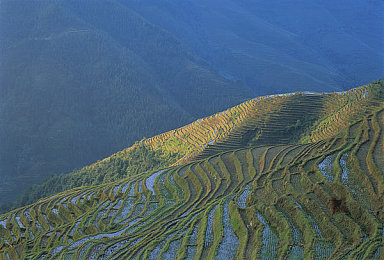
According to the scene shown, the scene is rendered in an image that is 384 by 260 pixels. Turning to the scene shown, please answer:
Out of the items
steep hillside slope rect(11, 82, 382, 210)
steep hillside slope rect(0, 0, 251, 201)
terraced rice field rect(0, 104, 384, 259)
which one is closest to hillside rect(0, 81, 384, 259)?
terraced rice field rect(0, 104, 384, 259)

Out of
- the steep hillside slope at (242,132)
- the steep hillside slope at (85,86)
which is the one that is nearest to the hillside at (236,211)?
the steep hillside slope at (242,132)

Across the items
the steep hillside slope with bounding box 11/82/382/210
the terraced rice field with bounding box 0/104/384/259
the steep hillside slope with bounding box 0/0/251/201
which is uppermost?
the steep hillside slope with bounding box 0/0/251/201

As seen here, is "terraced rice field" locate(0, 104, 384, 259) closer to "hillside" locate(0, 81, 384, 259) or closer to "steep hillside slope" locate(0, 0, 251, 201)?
"hillside" locate(0, 81, 384, 259)

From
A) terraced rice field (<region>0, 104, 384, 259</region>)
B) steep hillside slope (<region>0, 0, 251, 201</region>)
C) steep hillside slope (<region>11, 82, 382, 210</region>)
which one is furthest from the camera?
steep hillside slope (<region>0, 0, 251, 201</region>)

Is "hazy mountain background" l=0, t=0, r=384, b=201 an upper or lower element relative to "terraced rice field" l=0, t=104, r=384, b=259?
upper

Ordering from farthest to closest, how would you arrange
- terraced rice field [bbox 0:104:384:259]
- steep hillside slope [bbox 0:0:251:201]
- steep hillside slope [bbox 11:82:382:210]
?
steep hillside slope [bbox 0:0:251:201] < steep hillside slope [bbox 11:82:382:210] < terraced rice field [bbox 0:104:384:259]

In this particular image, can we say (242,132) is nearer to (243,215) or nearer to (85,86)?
(243,215)

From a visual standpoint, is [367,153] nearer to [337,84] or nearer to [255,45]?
[337,84]

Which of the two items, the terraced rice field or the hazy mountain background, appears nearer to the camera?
the terraced rice field

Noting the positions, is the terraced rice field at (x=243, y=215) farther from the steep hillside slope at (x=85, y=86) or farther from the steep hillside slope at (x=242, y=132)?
the steep hillside slope at (x=85, y=86)
